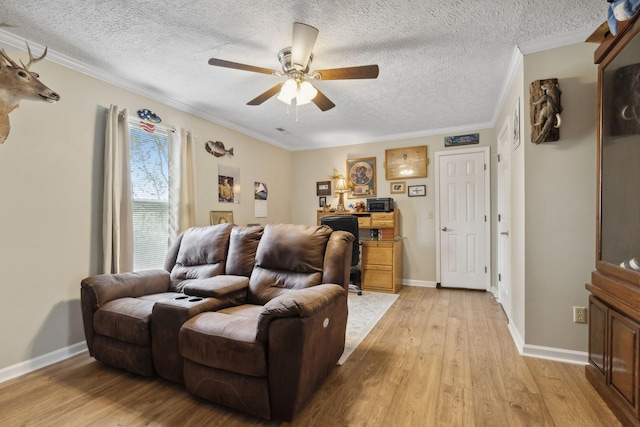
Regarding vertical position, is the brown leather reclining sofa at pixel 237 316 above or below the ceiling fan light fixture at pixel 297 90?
below

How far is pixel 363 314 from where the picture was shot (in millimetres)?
3225

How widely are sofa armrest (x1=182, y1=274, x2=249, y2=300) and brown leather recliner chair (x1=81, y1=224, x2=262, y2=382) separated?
1 cm

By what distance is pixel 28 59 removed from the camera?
6.91 feet

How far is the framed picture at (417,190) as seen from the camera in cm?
444

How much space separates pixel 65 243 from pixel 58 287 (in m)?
0.35

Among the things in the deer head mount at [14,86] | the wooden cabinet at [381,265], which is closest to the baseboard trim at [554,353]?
the wooden cabinet at [381,265]

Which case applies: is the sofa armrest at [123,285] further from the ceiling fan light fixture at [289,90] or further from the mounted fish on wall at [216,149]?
the ceiling fan light fixture at [289,90]

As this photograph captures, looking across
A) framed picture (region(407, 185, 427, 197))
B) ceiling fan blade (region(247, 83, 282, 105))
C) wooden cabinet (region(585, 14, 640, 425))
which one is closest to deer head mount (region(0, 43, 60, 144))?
ceiling fan blade (region(247, 83, 282, 105))

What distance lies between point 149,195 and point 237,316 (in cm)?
198

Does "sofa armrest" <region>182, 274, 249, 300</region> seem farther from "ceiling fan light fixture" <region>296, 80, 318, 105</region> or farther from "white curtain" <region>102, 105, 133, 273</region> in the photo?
"ceiling fan light fixture" <region>296, 80, 318, 105</region>

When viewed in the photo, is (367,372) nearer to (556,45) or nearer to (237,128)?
(556,45)

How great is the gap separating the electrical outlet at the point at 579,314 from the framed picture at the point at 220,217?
368 centimetres

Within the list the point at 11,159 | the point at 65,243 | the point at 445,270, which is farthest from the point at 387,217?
the point at 11,159

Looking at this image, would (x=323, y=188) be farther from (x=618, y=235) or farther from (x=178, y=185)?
(x=618, y=235)
